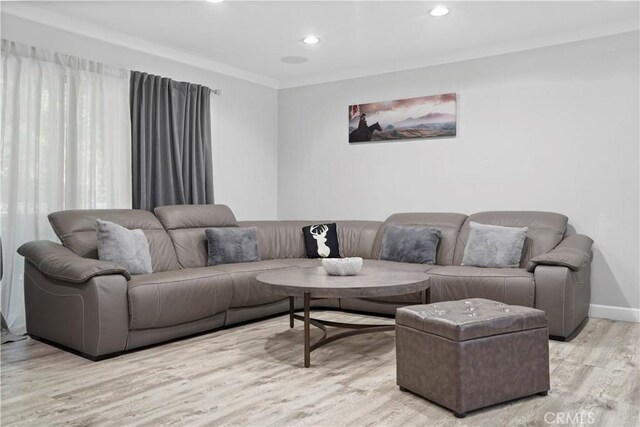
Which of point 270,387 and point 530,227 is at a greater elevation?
point 530,227

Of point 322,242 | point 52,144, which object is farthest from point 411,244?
point 52,144

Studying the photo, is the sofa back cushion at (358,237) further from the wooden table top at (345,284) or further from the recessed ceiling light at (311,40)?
the recessed ceiling light at (311,40)

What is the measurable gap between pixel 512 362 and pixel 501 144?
9.44 feet

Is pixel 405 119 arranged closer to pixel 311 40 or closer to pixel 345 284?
pixel 311 40

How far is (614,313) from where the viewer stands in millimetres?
4379

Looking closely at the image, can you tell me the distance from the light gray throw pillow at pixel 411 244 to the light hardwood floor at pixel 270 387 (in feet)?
3.67

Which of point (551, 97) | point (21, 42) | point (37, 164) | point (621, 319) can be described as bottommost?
point (621, 319)

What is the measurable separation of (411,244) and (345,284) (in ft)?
5.55

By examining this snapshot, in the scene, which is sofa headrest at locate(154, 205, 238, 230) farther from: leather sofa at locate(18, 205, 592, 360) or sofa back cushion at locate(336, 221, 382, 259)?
sofa back cushion at locate(336, 221, 382, 259)

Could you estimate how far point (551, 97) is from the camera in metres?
4.65

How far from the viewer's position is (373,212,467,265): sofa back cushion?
15.5ft

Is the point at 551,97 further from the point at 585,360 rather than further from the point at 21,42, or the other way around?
the point at 21,42

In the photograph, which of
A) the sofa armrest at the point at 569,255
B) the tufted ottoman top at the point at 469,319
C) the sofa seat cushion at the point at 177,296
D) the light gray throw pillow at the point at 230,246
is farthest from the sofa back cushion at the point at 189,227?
the sofa armrest at the point at 569,255

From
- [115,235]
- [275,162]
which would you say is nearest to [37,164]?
[115,235]
